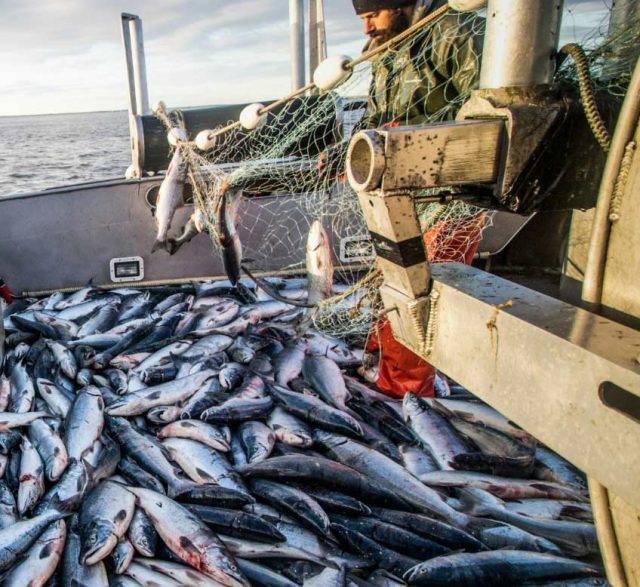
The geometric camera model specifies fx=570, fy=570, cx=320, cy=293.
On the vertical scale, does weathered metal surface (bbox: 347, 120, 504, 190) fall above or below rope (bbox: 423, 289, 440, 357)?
above

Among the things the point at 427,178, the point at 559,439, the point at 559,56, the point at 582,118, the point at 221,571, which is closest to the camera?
the point at 559,439

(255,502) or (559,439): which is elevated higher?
(559,439)

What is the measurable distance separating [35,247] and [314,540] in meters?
4.27

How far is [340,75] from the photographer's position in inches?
109

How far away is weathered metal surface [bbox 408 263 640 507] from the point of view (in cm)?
96

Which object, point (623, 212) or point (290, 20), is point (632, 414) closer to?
point (623, 212)

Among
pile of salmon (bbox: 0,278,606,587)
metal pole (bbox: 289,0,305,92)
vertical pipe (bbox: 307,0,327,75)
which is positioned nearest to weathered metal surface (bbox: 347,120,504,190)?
pile of salmon (bbox: 0,278,606,587)

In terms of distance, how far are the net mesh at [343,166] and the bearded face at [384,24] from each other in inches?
6.4

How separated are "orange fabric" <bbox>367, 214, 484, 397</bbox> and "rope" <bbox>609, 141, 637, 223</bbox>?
2344 mm

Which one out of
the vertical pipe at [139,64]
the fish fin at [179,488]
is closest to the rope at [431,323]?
the fish fin at [179,488]

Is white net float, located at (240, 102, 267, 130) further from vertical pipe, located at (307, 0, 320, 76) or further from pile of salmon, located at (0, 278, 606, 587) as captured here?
vertical pipe, located at (307, 0, 320, 76)

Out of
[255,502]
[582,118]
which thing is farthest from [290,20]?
[582,118]

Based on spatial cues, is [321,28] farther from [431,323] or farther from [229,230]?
[431,323]

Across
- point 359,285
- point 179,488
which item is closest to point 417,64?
point 359,285
